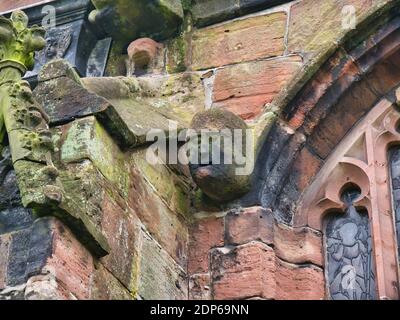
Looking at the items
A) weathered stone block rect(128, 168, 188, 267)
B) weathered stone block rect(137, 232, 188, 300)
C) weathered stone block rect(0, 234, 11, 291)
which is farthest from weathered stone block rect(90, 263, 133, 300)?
weathered stone block rect(128, 168, 188, 267)

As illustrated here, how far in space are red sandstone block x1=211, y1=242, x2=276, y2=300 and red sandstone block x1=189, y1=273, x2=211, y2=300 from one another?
4 centimetres

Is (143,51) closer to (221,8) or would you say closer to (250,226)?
(221,8)

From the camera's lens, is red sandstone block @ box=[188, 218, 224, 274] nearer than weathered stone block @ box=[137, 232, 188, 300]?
No

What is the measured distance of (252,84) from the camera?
6254 mm

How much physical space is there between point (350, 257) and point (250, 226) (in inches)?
19.0

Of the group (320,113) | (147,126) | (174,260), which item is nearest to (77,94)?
(147,126)

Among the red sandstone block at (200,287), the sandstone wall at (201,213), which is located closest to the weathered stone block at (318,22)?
the sandstone wall at (201,213)

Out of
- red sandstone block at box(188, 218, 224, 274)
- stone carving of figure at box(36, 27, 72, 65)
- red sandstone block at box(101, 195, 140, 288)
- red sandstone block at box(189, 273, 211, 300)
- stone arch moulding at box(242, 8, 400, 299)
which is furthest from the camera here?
stone carving of figure at box(36, 27, 72, 65)

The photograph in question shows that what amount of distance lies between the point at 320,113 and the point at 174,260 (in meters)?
1.03

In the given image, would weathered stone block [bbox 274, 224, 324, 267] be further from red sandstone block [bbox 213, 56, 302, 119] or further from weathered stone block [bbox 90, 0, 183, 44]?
weathered stone block [bbox 90, 0, 183, 44]

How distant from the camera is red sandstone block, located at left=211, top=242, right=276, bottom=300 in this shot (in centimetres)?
550

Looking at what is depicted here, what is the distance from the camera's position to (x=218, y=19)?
6.68m

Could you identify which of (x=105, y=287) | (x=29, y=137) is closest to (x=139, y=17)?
(x=29, y=137)

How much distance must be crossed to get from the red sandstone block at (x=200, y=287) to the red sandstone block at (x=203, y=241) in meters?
0.03
